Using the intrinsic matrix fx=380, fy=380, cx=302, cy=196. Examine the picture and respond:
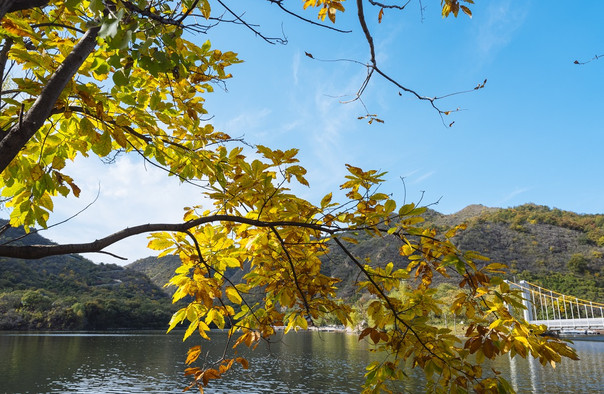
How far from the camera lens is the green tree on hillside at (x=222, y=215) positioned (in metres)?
1.38

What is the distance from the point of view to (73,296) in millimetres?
61406

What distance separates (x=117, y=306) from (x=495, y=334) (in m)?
68.5

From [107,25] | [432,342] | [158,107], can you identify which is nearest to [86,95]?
[158,107]

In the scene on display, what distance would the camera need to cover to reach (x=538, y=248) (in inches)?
3039

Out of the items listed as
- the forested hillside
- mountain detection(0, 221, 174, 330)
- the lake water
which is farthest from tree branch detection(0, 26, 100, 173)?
mountain detection(0, 221, 174, 330)

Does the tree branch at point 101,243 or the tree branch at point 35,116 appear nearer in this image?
the tree branch at point 35,116

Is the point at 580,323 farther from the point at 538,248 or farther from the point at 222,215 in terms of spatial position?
the point at 222,215

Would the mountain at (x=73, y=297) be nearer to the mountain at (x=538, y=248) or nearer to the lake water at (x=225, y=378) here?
the mountain at (x=538, y=248)

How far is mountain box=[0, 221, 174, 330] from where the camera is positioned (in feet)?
175

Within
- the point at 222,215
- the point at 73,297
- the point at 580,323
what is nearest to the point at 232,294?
the point at 222,215

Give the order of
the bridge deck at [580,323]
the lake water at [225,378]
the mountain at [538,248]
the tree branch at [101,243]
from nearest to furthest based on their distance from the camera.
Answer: the tree branch at [101,243] < the lake water at [225,378] < the bridge deck at [580,323] < the mountain at [538,248]

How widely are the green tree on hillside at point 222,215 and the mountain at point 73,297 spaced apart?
175 ft

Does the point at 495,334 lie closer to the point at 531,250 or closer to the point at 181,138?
the point at 181,138

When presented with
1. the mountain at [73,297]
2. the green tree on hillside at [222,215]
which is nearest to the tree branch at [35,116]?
the green tree on hillside at [222,215]
